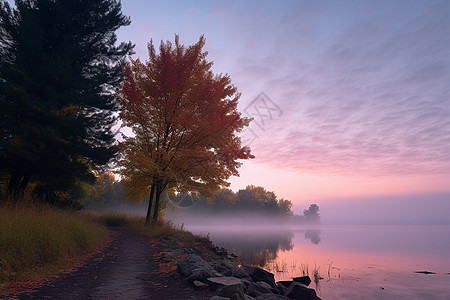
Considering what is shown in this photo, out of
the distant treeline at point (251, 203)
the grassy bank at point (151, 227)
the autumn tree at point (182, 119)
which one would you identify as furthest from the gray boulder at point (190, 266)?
the distant treeline at point (251, 203)

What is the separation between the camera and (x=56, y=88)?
1459cm

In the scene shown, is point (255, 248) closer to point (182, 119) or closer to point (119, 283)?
point (182, 119)

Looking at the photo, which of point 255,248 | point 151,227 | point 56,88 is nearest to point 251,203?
point 255,248

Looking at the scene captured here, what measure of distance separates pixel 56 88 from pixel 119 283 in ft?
42.0

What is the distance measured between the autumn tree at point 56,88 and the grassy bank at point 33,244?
5.04 m

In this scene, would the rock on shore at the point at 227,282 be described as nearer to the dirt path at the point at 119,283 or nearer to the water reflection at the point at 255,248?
the dirt path at the point at 119,283

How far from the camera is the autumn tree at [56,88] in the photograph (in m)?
13.1

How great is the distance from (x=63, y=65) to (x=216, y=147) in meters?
10.1

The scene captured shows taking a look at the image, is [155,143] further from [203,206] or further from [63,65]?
[203,206]

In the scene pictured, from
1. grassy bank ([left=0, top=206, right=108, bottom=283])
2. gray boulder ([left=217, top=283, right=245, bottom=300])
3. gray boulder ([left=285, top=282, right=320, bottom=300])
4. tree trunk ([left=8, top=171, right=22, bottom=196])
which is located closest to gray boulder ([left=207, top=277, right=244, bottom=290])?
gray boulder ([left=217, top=283, right=245, bottom=300])

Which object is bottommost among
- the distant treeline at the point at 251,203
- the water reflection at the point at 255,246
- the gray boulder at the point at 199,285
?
the water reflection at the point at 255,246

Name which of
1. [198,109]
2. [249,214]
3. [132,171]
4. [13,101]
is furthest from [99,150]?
[249,214]

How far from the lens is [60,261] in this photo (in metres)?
8.12

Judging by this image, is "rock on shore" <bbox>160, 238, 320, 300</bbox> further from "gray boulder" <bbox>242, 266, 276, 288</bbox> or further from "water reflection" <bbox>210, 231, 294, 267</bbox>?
"water reflection" <bbox>210, 231, 294, 267</bbox>
